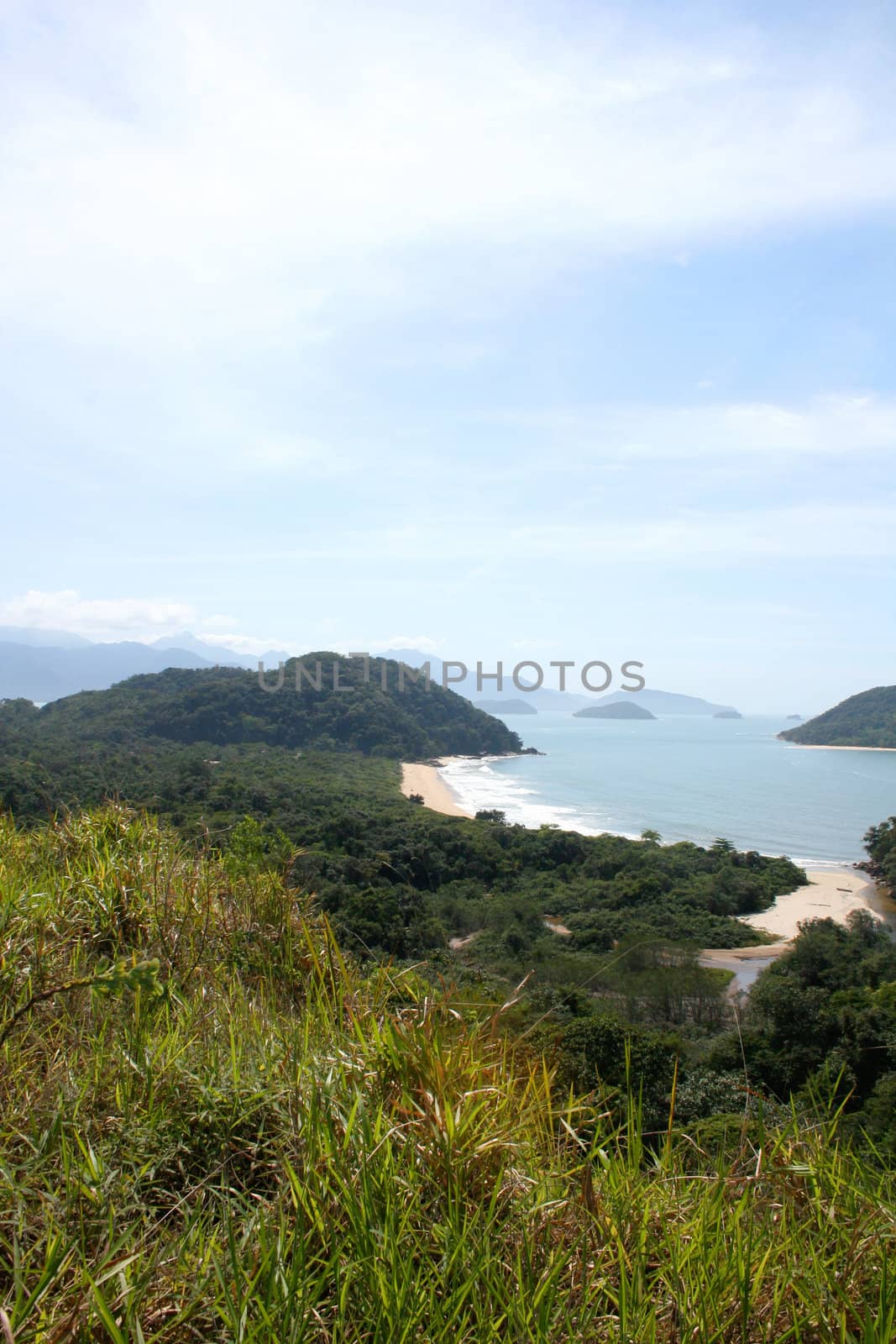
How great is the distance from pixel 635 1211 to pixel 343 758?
2472 inches

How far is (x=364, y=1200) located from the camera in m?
1.50

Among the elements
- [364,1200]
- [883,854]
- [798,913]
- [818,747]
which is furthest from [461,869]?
[818,747]

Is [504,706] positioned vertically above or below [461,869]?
above

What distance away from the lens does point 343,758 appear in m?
63.6

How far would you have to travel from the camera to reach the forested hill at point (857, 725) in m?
93.0

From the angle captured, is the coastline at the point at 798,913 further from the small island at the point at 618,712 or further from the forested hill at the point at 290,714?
the small island at the point at 618,712

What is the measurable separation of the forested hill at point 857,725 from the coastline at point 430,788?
5494 cm

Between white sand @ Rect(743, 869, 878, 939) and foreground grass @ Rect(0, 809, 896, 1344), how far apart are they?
92.1 feet

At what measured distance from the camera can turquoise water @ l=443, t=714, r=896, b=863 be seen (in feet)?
146

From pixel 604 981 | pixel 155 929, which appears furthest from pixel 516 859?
pixel 155 929

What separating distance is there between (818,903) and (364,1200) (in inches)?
1329

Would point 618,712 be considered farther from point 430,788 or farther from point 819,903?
point 819,903

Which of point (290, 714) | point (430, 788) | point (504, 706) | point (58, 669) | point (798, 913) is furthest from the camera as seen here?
point (504, 706)

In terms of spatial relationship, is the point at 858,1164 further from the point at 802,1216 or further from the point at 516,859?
the point at 516,859
